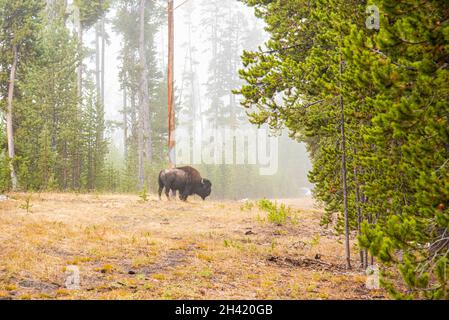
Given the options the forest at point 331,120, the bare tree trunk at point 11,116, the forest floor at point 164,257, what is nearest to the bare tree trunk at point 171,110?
the forest at point 331,120

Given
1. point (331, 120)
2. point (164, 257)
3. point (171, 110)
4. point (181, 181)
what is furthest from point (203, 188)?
point (331, 120)

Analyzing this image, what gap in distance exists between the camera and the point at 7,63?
1681 cm

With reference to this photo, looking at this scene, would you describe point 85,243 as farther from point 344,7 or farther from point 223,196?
point 223,196

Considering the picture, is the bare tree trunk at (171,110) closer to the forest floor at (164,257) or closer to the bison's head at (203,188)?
the bison's head at (203,188)

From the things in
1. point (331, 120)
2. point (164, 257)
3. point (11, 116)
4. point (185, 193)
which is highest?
point (11, 116)

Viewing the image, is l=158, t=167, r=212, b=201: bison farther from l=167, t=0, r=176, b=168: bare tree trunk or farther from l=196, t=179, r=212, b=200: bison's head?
l=167, t=0, r=176, b=168: bare tree trunk

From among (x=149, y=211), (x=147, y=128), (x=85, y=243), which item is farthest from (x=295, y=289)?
(x=147, y=128)

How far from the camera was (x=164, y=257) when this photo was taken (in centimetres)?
720

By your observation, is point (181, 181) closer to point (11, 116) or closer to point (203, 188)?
point (203, 188)

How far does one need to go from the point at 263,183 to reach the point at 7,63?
31.1 meters

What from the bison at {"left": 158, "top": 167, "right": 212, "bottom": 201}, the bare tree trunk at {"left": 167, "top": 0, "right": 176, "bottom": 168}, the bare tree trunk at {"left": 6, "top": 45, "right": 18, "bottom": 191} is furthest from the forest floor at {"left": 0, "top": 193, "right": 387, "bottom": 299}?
the bare tree trunk at {"left": 167, "top": 0, "right": 176, "bottom": 168}

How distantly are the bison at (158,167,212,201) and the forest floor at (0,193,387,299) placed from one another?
397 cm

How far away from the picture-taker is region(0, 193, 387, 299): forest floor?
518 centimetres

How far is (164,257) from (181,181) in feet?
31.2
